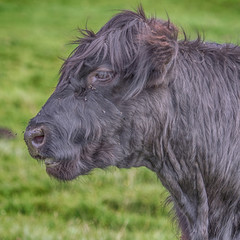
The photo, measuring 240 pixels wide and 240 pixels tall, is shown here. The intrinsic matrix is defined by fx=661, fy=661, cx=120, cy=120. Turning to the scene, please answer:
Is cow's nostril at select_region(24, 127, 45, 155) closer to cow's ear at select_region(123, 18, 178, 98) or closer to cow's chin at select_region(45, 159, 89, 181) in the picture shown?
cow's chin at select_region(45, 159, 89, 181)

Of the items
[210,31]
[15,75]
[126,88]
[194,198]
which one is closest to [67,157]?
[126,88]

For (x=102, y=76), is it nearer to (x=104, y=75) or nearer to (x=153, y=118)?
(x=104, y=75)

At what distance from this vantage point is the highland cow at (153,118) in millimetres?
3770

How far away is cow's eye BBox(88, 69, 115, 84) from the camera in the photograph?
3758 mm

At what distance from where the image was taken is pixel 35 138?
375cm

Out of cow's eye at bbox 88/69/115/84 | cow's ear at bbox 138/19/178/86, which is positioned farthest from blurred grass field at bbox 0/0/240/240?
cow's eye at bbox 88/69/115/84

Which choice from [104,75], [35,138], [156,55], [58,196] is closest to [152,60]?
[156,55]

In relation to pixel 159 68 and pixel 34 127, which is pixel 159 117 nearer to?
pixel 159 68

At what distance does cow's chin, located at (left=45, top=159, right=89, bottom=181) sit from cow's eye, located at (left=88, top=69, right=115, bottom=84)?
497 millimetres

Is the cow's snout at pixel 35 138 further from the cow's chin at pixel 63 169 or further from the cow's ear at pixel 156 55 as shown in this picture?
the cow's ear at pixel 156 55

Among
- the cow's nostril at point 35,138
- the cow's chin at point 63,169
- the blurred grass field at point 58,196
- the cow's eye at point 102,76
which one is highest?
the cow's eye at point 102,76

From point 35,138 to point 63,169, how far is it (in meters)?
0.27

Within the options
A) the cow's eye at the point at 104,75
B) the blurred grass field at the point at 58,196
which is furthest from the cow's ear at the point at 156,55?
the blurred grass field at the point at 58,196

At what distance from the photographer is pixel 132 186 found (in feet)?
27.0
